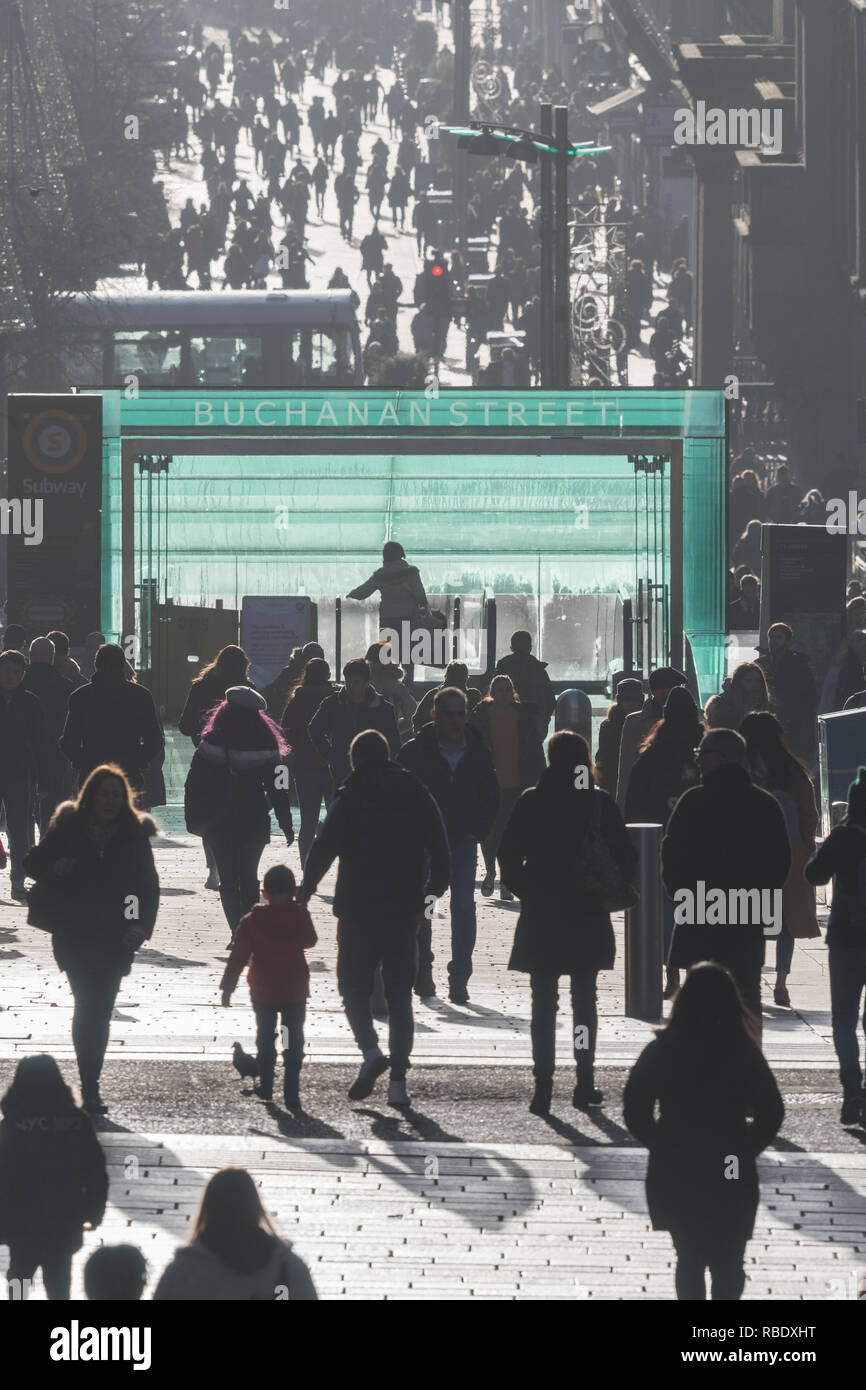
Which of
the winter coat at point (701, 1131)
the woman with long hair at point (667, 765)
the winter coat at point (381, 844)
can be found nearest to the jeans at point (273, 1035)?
the winter coat at point (381, 844)

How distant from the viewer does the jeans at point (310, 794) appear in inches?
625

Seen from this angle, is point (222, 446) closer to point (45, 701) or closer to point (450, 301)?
point (45, 701)

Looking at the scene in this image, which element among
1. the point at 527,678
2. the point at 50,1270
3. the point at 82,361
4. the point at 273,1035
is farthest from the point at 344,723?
the point at 82,361

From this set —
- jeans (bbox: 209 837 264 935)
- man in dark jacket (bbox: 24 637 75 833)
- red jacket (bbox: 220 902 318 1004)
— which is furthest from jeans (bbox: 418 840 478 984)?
man in dark jacket (bbox: 24 637 75 833)

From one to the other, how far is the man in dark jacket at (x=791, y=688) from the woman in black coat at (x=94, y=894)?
836cm

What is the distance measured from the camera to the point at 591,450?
21484 mm

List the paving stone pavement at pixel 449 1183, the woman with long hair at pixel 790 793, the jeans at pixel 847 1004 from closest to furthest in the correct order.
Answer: the paving stone pavement at pixel 449 1183 < the jeans at pixel 847 1004 < the woman with long hair at pixel 790 793

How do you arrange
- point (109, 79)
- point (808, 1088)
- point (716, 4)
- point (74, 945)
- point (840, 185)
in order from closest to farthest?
1. point (74, 945)
2. point (808, 1088)
3. point (840, 185)
4. point (109, 79)
5. point (716, 4)

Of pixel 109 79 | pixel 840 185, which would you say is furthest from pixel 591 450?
pixel 109 79

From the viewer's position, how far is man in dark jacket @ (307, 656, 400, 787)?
14.9m

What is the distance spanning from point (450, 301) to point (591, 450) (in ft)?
69.9

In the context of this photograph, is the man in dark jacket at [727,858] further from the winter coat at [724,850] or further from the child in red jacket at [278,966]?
the child in red jacket at [278,966]

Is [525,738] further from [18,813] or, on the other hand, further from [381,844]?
[381,844]

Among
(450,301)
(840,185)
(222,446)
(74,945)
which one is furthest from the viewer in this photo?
(840,185)
